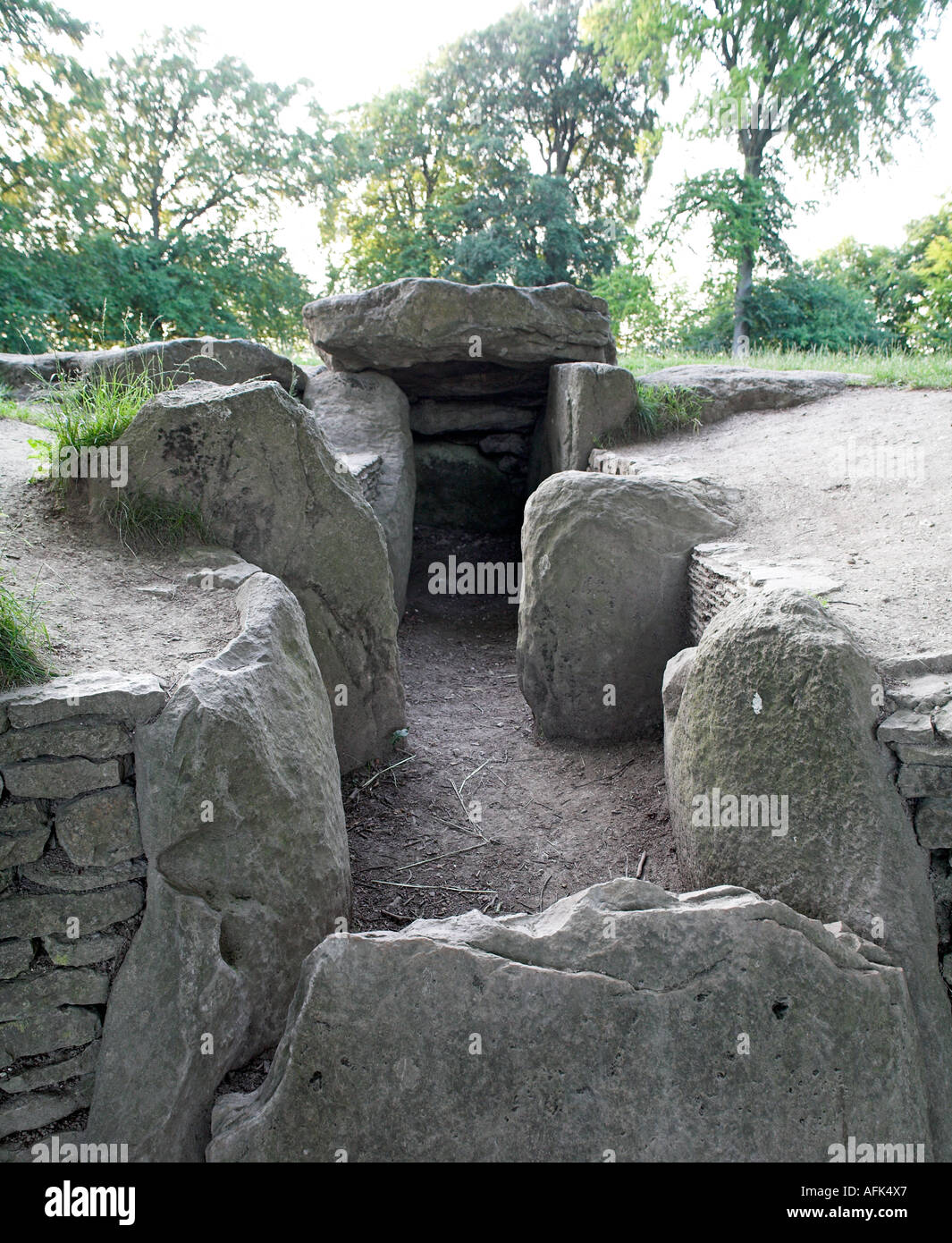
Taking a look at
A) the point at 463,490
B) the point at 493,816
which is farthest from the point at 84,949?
the point at 463,490

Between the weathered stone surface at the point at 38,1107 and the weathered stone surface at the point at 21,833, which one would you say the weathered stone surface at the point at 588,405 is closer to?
the weathered stone surface at the point at 21,833

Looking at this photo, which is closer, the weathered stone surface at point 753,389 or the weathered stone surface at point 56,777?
the weathered stone surface at point 56,777

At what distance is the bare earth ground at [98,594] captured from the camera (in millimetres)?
3021

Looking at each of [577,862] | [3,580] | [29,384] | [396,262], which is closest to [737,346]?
[396,262]

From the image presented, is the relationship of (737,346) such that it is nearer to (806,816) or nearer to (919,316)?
(919,316)

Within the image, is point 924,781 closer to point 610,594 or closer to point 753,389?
point 610,594

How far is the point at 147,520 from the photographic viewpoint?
13.5 feet

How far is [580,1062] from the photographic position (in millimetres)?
2361

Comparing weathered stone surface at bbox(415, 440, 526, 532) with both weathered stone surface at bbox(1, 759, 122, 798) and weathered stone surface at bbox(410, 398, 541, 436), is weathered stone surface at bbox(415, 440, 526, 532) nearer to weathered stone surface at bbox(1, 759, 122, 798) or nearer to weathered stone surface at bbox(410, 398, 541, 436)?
weathered stone surface at bbox(410, 398, 541, 436)

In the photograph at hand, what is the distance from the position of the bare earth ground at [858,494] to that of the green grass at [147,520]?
9.51 ft

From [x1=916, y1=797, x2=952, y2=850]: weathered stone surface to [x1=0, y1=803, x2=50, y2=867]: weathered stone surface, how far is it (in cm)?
261

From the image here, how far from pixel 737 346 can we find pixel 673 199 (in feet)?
12.4

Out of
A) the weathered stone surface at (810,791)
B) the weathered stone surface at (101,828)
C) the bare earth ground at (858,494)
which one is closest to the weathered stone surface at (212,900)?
the weathered stone surface at (101,828)

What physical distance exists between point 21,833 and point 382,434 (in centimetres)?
551
